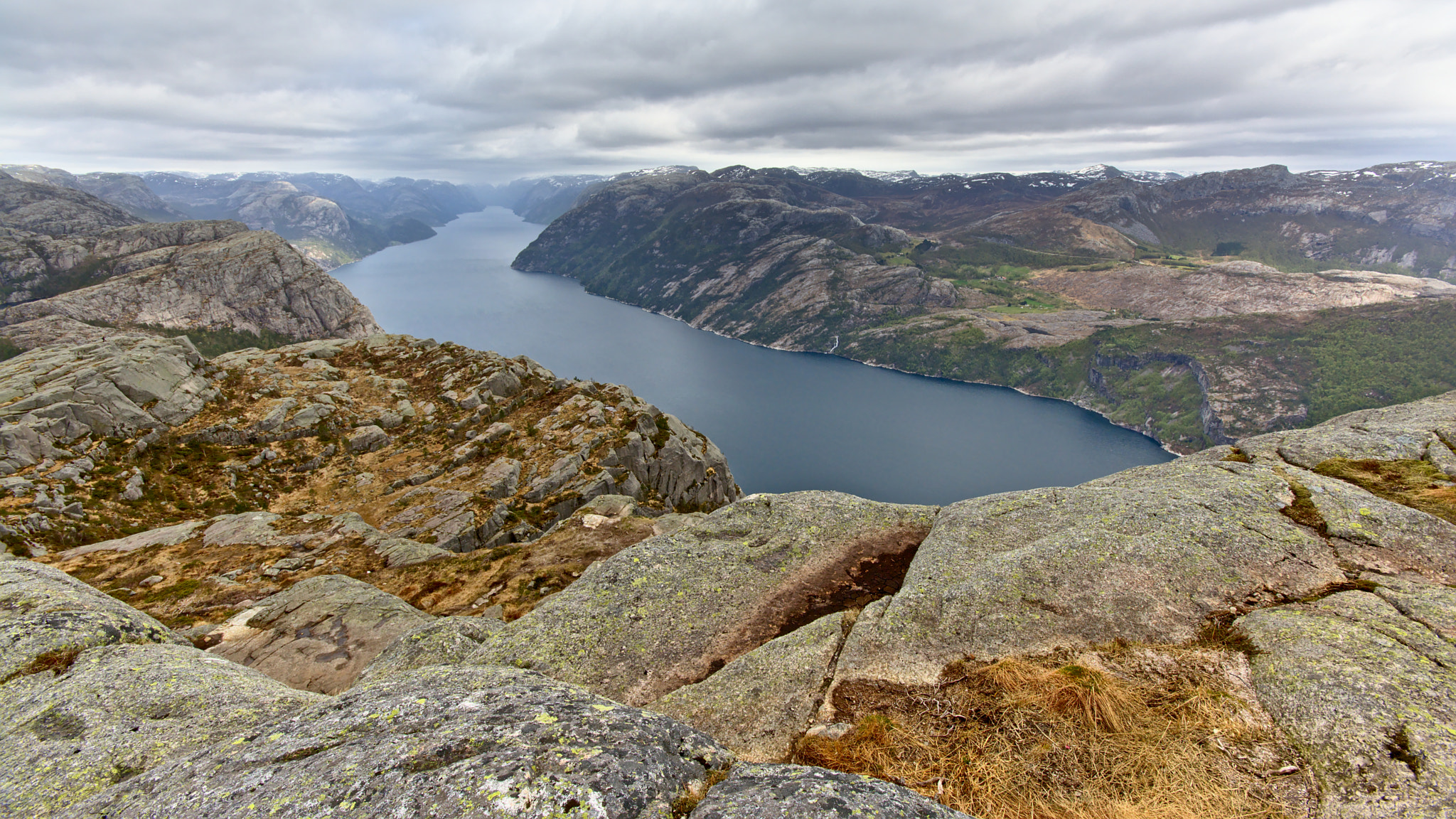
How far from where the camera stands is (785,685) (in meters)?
15.1

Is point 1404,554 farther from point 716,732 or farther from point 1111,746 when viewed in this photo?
point 716,732

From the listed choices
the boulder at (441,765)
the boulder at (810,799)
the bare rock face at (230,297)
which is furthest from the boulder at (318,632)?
the bare rock face at (230,297)

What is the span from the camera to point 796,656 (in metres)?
16.2

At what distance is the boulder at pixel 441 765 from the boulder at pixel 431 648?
23.4ft

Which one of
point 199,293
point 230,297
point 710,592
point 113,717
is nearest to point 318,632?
point 113,717

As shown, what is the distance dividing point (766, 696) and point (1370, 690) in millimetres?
13395

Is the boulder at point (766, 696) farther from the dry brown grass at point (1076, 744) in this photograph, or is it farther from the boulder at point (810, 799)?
the boulder at point (810, 799)

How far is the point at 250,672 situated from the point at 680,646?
12.6 meters

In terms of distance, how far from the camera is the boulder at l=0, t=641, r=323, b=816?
977 cm

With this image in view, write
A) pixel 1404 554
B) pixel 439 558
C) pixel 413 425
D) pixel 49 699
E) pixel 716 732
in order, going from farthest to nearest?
pixel 413 425, pixel 439 558, pixel 1404 554, pixel 716 732, pixel 49 699

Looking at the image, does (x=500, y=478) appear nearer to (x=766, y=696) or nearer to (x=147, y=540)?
(x=147, y=540)

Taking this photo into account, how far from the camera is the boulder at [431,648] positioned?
17.6m

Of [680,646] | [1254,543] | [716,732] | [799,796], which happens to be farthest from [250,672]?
[1254,543]

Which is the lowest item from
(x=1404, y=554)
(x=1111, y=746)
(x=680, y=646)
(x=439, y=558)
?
(x=439, y=558)
